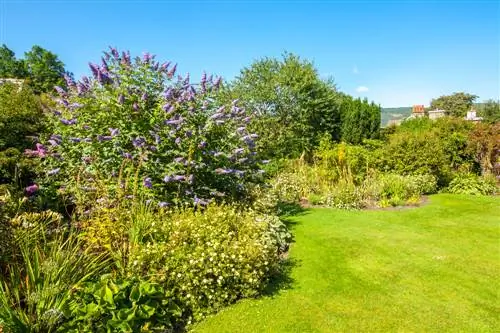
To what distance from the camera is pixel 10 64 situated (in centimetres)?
3872

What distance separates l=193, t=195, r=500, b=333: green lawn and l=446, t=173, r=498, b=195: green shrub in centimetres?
371

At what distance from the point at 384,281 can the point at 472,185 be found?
27.2 ft

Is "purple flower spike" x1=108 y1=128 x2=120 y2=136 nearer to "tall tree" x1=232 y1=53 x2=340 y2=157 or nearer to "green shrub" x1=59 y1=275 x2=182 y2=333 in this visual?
"green shrub" x1=59 y1=275 x2=182 y2=333

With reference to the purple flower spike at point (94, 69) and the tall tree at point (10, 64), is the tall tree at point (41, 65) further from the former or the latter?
the purple flower spike at point (94, 69)

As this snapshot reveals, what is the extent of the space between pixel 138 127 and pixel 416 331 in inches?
188

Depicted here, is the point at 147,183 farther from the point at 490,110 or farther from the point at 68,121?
the point at 490,110

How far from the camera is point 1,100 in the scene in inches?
277

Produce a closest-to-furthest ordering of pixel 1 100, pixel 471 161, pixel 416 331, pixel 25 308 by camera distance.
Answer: pixel 25 308
pixel 416 331
pixel 1 100
pixel 471 161

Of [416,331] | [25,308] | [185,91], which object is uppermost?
[185,91]

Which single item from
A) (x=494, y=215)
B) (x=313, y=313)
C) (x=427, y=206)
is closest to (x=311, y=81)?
(x=427, y=206)

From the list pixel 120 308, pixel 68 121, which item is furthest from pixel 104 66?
pixel 120 308

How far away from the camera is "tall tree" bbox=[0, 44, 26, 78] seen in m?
38.5

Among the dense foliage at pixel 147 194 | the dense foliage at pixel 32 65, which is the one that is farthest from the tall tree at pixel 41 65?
the dense foliage at pixel 147 194

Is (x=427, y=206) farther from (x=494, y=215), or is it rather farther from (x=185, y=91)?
(x=185, y=91)
